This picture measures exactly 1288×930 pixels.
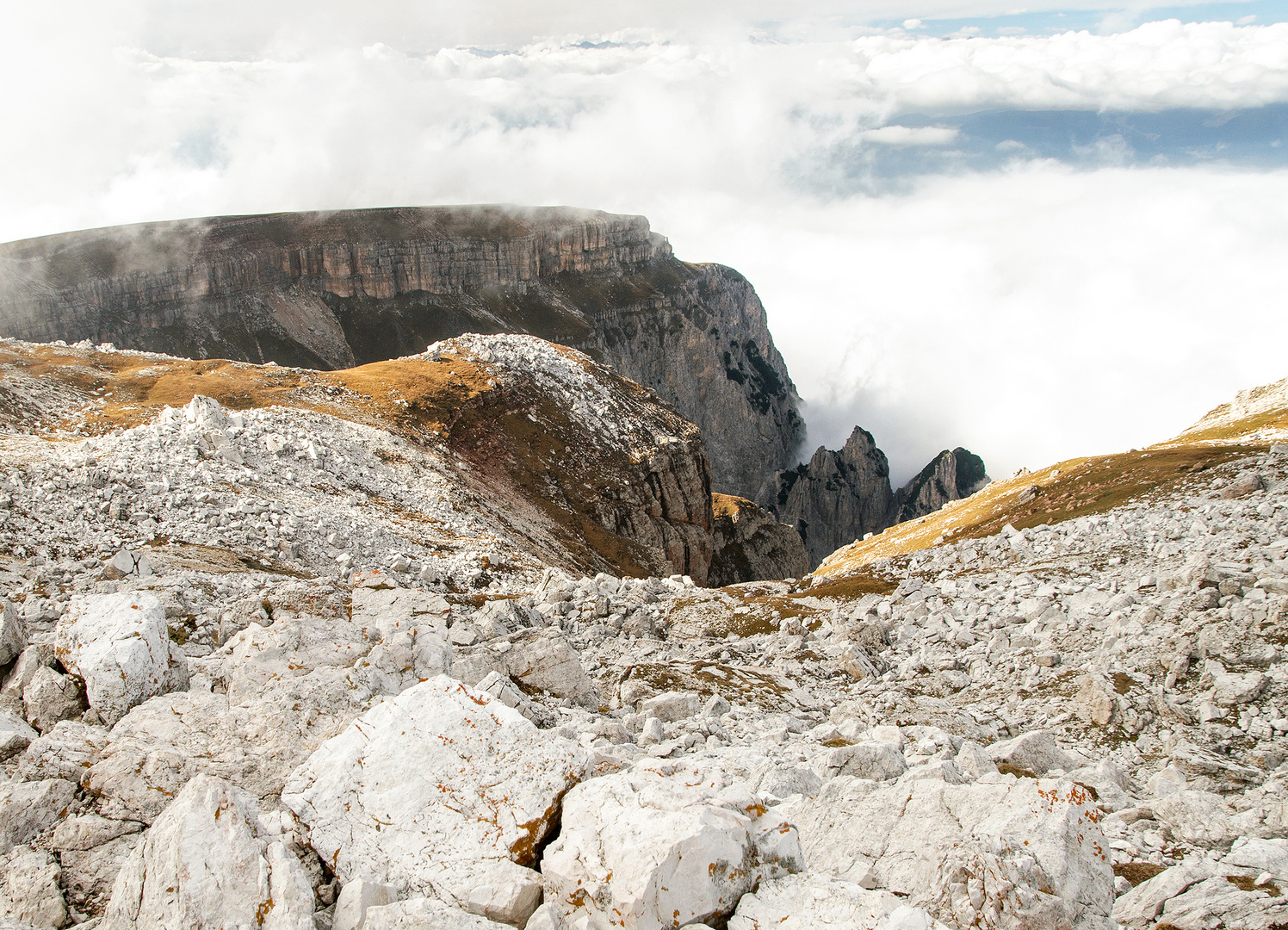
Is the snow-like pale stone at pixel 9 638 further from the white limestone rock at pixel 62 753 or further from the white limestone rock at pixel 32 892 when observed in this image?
the white limestone rock at pixel 32 892

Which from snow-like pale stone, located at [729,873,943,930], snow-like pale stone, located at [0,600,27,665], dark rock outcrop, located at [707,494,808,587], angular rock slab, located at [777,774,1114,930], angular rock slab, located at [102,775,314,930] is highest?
snow-like pale stone, located at [0,600,27,665]

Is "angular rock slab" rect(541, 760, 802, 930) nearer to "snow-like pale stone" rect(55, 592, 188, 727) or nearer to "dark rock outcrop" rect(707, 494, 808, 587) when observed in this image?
"snow-like pale stone" rect(55, 592, 188, 727)

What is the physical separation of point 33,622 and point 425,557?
28645mm

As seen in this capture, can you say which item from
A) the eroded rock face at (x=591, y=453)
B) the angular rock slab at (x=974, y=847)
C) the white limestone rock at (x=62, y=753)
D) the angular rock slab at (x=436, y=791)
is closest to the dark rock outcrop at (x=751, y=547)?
the eroded rock face at (x=591, y=453)

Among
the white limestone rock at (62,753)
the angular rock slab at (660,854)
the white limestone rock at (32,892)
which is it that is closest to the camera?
the angular rock slab at (660,854)

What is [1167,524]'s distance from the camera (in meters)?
40.5

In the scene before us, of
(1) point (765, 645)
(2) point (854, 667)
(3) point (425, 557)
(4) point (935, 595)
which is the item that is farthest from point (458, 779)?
(3) point (425, 557)

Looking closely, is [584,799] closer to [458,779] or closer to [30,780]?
[458,779]

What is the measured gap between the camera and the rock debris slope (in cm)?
960

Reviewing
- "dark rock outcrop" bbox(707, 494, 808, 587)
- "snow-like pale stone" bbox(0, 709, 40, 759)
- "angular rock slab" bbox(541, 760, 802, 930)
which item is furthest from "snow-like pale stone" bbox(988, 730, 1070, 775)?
"dark rock outcrop" bbox(707, 494, 808, 587)

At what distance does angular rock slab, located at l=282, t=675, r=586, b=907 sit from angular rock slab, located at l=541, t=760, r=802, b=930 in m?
0.66

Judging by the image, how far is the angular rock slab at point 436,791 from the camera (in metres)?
10.1

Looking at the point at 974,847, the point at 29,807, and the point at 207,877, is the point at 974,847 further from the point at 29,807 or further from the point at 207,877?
the point at 29,807

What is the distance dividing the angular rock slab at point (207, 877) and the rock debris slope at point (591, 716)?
4 centimetres
